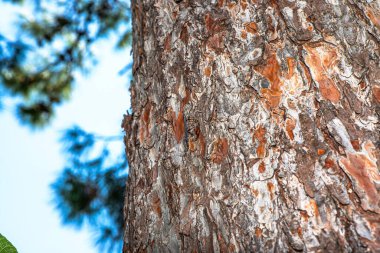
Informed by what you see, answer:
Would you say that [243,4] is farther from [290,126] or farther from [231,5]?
[290,126]

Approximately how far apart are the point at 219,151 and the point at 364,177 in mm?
283

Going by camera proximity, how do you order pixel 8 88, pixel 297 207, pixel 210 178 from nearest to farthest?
pixel 297 207
pixel 210 178
pixel 8 88

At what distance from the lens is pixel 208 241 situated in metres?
0.72

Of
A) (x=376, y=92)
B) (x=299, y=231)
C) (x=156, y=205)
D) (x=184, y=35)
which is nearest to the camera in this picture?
(x=299, y=231)

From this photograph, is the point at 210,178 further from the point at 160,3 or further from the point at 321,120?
Answer: the point at 160,3

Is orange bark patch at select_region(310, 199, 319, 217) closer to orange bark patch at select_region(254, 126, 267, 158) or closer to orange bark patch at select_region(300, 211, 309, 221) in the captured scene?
orange bark patch at select_region(300, 211, 309, 221)

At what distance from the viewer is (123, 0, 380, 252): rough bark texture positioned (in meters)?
0.66

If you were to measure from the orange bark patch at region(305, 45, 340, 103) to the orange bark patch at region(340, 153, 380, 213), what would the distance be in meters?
0.13

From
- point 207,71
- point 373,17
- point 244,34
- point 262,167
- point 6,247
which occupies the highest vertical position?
point 373,17

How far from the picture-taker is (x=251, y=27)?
88cm

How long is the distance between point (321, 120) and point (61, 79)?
11.0 ft

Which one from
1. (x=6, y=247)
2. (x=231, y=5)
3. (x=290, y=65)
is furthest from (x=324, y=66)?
(x=6, y=247)

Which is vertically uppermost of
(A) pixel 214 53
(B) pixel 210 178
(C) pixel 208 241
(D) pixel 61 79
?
(D) pixel 61 79

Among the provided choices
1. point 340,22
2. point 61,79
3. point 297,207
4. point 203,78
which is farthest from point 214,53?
point 61,79
